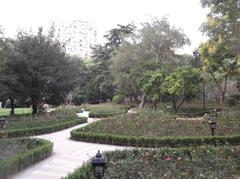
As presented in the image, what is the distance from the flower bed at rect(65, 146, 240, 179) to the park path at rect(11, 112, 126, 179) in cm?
145

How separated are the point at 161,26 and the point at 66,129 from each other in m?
17.7

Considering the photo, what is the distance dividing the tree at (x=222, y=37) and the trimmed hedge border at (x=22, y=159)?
8500 millimetres

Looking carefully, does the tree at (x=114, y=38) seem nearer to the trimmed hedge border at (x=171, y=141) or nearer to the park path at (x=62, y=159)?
the park path at (x=62, y=159)

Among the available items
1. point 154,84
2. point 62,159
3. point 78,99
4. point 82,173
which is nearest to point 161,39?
point 154,84

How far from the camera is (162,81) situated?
27.2 m

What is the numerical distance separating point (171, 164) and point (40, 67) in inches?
619

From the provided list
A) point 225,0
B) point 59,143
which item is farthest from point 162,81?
point 59,143

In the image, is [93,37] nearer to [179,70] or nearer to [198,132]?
[179,70]

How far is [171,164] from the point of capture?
7.38 meters

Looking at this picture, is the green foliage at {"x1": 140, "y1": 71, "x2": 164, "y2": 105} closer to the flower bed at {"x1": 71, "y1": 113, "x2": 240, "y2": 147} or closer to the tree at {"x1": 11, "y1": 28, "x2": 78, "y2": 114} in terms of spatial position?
the tree at {"x1": 11, "y1": 28, "x2": 78, "y2": 114}

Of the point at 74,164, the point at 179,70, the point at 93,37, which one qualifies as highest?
the point at 93,37

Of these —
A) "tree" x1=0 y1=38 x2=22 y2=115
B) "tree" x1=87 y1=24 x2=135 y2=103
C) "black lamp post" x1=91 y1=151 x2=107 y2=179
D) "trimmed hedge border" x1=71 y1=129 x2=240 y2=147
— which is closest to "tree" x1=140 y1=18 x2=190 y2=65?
"tree" x1=87 y1=24 x2=135 y2=103

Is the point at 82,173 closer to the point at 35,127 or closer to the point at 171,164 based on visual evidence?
the point at 171,164

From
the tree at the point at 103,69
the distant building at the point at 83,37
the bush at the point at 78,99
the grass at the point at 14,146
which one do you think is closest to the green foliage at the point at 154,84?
the tree at the point at 103,69
